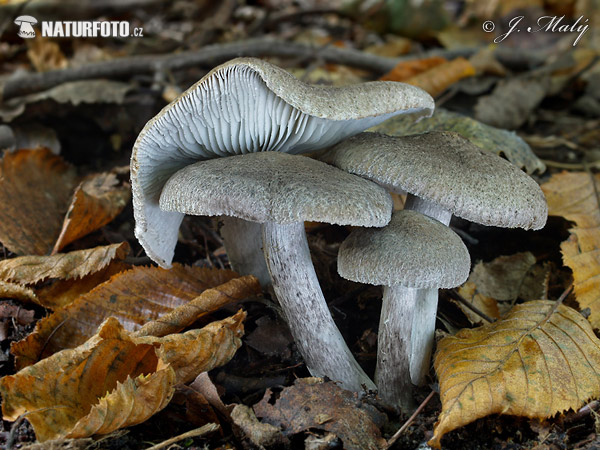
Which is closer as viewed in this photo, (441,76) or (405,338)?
(405,338)

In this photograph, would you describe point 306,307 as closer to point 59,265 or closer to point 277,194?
point 277,194

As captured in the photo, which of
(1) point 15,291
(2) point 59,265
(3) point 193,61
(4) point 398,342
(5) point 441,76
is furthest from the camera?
(3) point 193,61

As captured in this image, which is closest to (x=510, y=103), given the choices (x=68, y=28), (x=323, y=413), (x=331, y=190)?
(x=331, y=190)

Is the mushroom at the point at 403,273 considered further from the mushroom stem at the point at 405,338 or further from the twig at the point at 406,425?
the twig at the point at 406,425

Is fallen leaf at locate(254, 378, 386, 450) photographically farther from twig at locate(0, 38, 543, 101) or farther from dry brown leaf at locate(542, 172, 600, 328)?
twig at locate(0, 38, 543, 101)

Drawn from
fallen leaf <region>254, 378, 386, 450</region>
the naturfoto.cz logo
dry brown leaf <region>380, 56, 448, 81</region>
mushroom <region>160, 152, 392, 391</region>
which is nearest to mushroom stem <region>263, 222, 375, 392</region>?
mushroom <region>160, 152, 392, 391</region>

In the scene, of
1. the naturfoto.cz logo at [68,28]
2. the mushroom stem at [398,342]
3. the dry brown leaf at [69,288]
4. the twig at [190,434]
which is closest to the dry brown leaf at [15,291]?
the dry brown leaf at [69,288]
